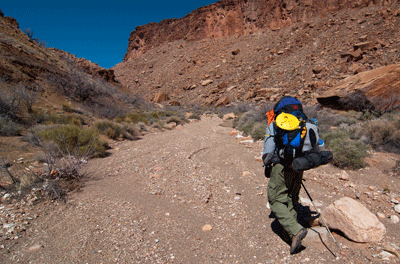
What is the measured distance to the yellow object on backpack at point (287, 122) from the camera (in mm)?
2209

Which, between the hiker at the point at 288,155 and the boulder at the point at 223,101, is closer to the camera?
the hiker at the point at 288,155

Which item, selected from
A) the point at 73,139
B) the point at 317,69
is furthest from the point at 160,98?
the point at 73,139

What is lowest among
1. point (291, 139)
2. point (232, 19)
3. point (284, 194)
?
point (284, 194)

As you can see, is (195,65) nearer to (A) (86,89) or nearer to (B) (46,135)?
(A) (86,89)

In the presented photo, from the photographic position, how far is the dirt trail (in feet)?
7.52

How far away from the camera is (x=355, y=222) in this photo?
2463mm

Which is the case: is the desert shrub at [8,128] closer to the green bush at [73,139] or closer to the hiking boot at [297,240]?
the green bush at [73,139]

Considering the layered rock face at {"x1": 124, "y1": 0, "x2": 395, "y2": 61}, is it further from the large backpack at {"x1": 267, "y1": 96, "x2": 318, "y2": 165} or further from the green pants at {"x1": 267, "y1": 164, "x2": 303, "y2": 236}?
the green pants at {"x1": 267, "y1": 164, "x2": 303, "y2": 236}

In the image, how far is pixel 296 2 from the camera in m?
30.0

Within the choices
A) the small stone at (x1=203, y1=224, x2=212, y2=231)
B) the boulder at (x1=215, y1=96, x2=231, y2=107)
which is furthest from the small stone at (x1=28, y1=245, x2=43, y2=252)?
the boulder at (x1=215, y1=96, x2=231, y2=107)

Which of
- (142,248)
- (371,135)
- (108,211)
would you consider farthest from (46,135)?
(371,135)

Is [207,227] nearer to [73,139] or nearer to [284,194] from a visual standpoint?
[284,194]

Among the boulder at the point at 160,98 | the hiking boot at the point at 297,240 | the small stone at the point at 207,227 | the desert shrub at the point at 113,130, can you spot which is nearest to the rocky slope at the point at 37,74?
the desert shrub at the point at 113,130

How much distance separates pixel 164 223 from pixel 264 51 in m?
27.8
